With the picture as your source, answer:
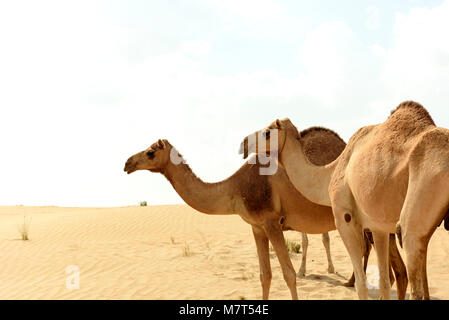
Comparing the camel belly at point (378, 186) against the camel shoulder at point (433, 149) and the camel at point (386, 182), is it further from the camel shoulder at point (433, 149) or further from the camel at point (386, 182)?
the camel shoulder at point (433, 149)

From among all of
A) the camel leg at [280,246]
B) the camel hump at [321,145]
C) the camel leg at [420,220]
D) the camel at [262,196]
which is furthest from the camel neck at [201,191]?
the camel leg at [420,220]

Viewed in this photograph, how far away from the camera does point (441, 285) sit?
9570 mm

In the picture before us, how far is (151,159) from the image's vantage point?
24.9 feet

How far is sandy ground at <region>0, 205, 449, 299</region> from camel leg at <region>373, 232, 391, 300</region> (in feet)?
9.44

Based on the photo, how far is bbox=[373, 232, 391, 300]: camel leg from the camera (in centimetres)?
593

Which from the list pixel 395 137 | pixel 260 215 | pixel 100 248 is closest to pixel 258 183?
pixel 260 215

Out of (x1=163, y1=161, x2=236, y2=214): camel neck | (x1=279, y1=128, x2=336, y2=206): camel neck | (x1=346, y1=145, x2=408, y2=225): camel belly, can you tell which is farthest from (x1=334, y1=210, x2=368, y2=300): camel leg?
(x1=163, y1=161, x2=236, y2=214): camel neck

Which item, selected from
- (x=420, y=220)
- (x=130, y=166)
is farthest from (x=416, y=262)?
(x=130, y=166)

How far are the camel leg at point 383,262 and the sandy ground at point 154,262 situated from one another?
2877 mm

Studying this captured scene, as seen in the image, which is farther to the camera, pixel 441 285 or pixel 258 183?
pixel 441 285

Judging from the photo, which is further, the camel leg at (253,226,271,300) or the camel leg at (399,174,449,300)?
the camel leg at (253,226,271,300)

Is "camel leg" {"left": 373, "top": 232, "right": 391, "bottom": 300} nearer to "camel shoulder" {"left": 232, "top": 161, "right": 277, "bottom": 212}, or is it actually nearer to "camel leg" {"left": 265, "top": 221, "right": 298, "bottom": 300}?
"camel leg" {"left": 265, "top": 221, "right": 298, "bottom": 300}
